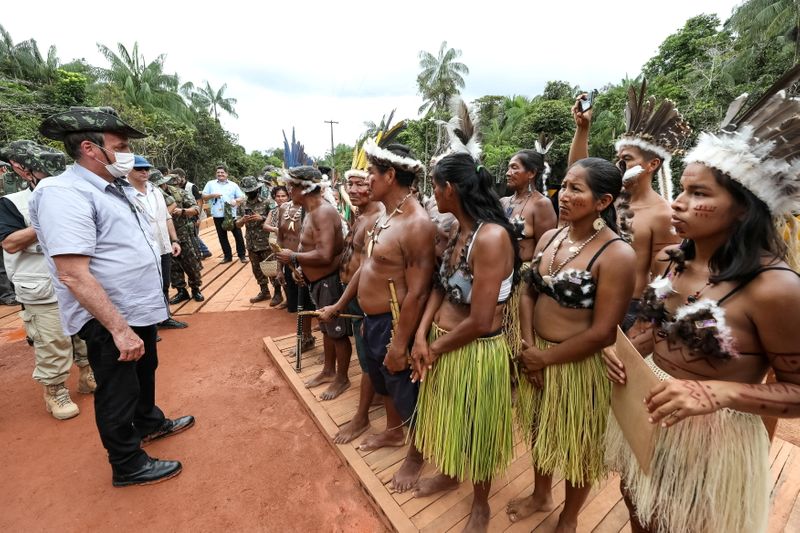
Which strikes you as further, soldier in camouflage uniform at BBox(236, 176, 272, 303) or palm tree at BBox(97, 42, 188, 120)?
palm tree at BBox(97, 42, 188, 120)

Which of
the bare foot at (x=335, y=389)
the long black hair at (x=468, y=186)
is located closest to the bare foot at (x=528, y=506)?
the long black hair at (x=468, y=186)

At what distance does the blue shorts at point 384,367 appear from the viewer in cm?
232

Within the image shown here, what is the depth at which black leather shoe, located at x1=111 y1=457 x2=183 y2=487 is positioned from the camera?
2406 millimetres

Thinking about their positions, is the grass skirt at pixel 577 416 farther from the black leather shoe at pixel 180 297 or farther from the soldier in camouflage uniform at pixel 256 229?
the black leather shoe at pixel 180 297

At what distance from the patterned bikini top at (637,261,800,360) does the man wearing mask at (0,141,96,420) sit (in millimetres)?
4116

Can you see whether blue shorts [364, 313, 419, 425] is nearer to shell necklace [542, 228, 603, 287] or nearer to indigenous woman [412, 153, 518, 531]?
indigenous woman [412, 153, 518, 531]

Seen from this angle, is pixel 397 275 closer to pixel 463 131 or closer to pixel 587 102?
pixel 463 131

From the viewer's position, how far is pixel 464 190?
181 centimetres

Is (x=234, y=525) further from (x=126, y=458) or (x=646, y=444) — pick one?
(x=646, y=444)

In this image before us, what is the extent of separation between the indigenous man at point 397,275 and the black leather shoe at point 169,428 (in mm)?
1753

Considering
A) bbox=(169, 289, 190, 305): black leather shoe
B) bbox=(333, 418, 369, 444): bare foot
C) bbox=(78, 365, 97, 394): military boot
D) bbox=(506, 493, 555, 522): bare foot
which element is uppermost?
bbox=(506, 493, 555, 522): bare foot

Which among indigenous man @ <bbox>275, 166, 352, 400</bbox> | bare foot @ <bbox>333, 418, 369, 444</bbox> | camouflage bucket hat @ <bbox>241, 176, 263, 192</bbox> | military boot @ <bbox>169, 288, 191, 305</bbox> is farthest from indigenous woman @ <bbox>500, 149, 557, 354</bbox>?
military boot @ <bbox>169, 288, 191, 305</bbox>

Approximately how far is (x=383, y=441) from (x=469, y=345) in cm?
122

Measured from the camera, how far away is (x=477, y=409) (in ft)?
6.25
